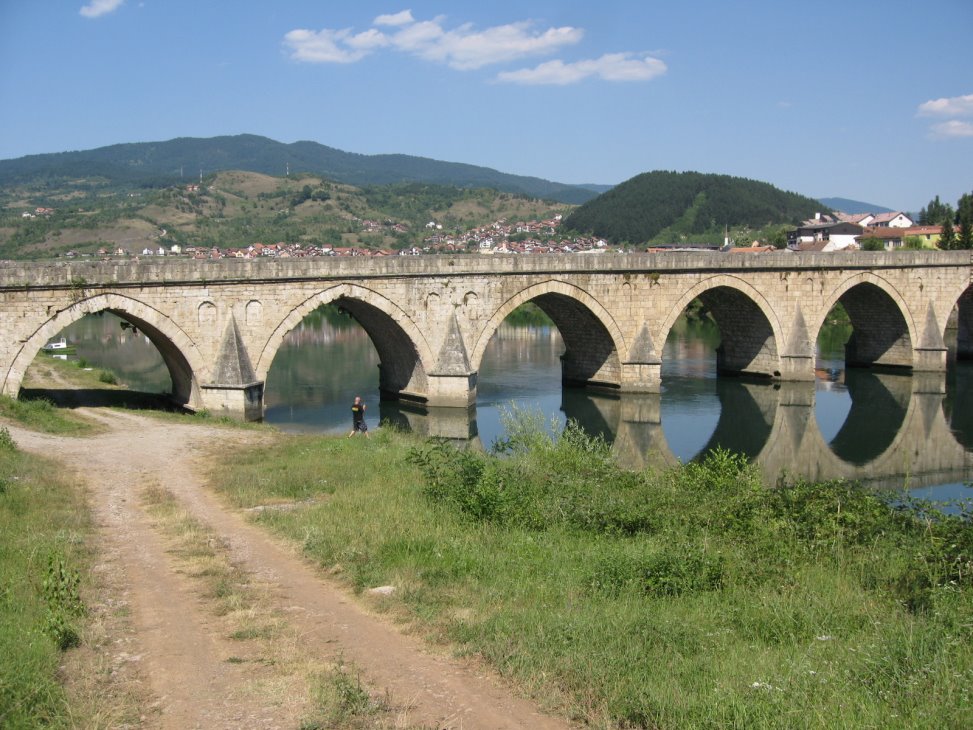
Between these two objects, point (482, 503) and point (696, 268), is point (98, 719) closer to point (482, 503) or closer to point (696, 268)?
point (482, 503)

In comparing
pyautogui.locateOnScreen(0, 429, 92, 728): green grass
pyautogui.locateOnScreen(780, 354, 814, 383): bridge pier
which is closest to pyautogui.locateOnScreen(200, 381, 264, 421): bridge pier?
pyautogui.locateOnScreen(0, 429, 92, 728): green grass

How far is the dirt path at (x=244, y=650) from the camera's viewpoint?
5574 mm

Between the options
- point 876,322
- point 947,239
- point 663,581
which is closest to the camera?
point 663,581

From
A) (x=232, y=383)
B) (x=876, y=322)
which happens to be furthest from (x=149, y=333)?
(x=876, y=322)

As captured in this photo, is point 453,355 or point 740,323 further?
point 740,323

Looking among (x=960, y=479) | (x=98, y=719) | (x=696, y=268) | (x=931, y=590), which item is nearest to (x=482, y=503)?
(x=931, y=590)

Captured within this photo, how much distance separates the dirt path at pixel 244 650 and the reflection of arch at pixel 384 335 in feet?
44.0

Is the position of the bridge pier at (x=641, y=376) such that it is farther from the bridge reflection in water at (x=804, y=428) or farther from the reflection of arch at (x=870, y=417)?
the reflection of arch at (x=870, y=417)

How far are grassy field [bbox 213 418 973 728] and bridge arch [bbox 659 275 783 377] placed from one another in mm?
17515

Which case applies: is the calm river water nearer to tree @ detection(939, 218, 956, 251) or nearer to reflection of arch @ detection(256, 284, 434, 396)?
reflection of arch @ detection(256, 284, 434, 396)

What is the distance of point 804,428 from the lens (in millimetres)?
25531

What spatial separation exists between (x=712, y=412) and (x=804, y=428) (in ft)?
9.72

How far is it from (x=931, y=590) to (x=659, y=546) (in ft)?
8.44

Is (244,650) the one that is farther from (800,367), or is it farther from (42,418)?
(800,367)
